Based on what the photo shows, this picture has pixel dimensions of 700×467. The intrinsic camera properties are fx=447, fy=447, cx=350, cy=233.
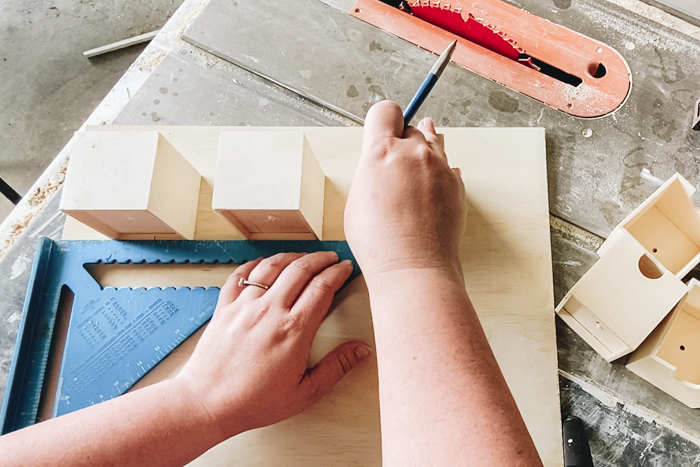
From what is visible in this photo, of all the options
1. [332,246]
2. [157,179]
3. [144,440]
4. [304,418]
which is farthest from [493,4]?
[144,440]

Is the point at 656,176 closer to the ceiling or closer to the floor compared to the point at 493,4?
closer to the floor

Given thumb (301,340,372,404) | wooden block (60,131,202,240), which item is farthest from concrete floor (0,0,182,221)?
thumb (301,340,372,404)

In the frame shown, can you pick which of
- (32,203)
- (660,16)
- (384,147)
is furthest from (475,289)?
(32,203)

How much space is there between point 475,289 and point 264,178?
0.44 meters

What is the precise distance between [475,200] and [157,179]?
1.96ft

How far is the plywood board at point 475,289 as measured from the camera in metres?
0.77

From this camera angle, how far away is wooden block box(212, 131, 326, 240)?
74cm

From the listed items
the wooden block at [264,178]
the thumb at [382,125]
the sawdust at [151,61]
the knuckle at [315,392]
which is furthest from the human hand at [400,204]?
the sawdust at [151,61]

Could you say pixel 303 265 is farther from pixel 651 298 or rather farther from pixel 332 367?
pixel 651 298

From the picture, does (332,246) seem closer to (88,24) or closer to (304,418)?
(304,418)

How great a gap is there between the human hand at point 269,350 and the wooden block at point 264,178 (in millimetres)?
97

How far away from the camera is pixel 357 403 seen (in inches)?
31.0

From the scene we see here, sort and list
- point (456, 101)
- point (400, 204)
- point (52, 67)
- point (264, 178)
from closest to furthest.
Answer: point (400, 204) → point (264, 178) → point (456, 101) → point (52, 67)

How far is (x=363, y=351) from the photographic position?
2.60 ft
